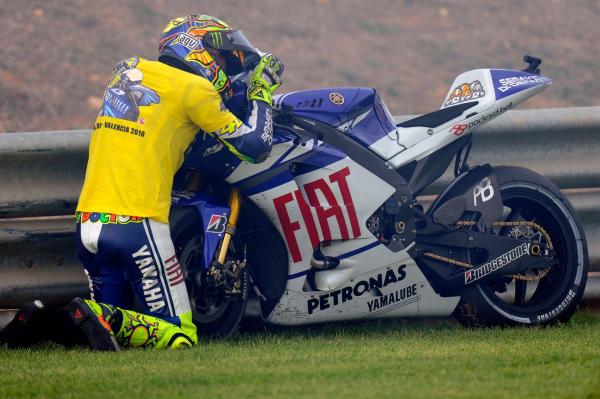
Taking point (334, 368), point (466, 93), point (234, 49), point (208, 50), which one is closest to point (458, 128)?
point (466, 93)

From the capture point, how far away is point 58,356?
598cm

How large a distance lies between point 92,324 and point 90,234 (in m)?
0.54

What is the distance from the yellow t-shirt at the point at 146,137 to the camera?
623 cm

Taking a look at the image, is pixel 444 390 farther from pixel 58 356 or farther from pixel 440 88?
pixel 440 88

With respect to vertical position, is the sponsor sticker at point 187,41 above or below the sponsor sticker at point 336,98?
above

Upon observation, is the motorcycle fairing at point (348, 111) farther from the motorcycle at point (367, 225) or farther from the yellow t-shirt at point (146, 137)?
the yellow t-shirt at point (146, 137)

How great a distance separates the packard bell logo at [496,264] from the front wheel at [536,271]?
77mm

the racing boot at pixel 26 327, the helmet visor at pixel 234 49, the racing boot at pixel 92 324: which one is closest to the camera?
the racing boot at pixel 92 324

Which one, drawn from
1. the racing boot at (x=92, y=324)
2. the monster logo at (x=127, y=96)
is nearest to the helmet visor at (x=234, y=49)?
the monster logo at (x=127, y=96)

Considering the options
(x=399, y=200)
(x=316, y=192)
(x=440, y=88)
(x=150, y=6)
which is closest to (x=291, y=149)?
(x=316, y=192)

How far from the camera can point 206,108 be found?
20.5 feet

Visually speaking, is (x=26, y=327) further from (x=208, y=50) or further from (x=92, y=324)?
(x=208, y=50)

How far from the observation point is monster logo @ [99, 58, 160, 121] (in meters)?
6.29

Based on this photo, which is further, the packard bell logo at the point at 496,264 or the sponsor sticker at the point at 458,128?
the sponsor sticker at the point at 458,128
